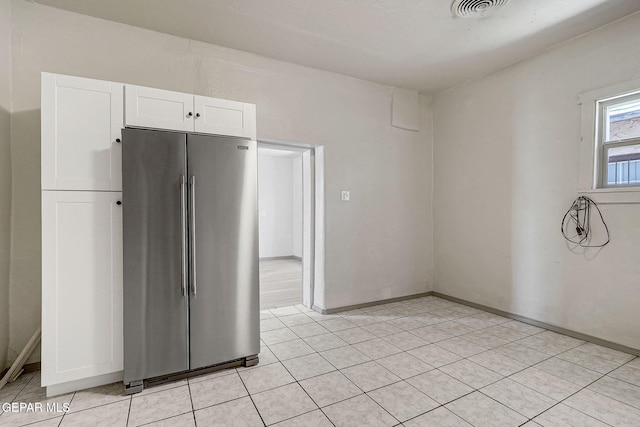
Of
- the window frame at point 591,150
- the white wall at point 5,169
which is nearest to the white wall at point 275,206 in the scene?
the white wall at point 5,169

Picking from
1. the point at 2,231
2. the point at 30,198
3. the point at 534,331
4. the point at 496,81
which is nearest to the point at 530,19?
the point at 496,81

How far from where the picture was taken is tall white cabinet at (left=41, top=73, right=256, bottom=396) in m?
2.01

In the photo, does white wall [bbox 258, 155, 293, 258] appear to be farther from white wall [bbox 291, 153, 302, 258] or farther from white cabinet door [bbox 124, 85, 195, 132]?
white cabinet door [bbox 124, 85, 195, 132]

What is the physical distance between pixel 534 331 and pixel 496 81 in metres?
2.73

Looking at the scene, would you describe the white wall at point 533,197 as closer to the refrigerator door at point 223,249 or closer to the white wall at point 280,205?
the refrigerator door at point 223,249

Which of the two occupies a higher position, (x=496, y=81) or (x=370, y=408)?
(x=496, y=81)

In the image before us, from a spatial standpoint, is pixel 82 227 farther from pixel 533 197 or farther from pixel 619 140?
pixel 619 140

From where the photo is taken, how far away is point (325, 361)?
8.22 feet

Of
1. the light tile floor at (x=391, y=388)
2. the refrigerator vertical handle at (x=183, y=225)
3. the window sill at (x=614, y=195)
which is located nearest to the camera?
the light tile floor at (x=391, y=388)

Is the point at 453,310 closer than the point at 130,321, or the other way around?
the point at 130,321

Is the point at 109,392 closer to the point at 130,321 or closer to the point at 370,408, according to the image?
the point at 130,321

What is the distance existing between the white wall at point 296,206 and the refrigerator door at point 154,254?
18.5 ft

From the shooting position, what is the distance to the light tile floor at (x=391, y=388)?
5.94 feet

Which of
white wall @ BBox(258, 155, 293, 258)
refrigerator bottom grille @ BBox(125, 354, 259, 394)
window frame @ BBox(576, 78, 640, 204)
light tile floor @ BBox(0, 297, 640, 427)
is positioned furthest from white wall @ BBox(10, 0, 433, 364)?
white wall @ BBox(258, 155, 293, 258)
